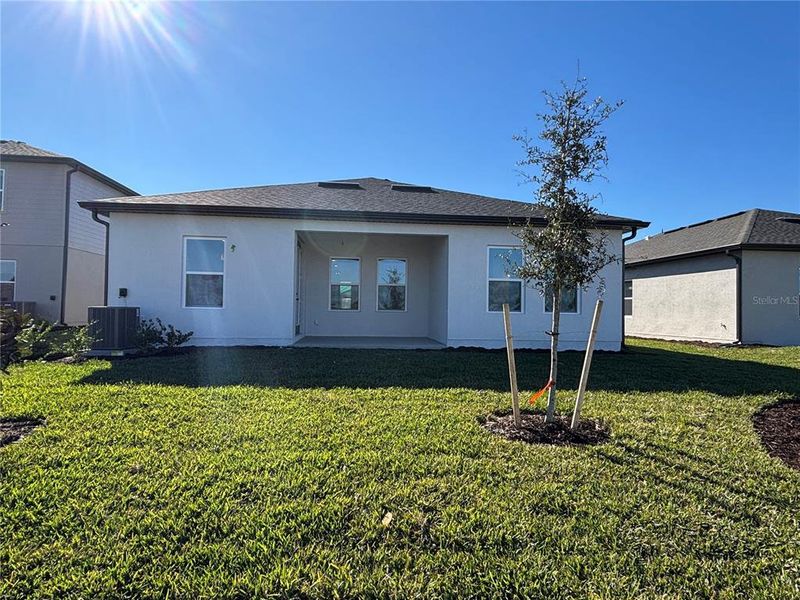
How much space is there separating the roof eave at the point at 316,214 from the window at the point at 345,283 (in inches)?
119

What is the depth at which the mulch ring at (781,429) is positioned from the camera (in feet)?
12.6

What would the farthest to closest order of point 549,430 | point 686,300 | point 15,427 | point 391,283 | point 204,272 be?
point 686,300 → point 391,283 → point 204,272 → point 549,430 → point 15,427

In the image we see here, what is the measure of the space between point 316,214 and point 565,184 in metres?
6.26

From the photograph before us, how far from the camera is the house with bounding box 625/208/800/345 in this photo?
13.3m

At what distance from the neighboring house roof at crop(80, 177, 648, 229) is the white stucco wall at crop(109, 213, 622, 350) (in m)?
0.25

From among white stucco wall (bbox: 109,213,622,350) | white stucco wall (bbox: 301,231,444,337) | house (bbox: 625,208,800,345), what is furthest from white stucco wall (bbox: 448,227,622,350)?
house (bbox: 625,208,800,345)

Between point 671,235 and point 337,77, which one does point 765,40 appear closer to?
point 337,77

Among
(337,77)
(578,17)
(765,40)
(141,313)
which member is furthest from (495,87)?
(141,313)

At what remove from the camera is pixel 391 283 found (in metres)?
12.8

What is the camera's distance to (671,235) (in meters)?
19.3

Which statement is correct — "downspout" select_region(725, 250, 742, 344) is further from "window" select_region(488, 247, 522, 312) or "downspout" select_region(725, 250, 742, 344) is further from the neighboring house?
the neighboring house

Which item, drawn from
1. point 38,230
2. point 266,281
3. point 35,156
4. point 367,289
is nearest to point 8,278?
point 38,230

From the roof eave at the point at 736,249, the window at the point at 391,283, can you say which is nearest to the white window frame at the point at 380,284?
the window at the point at 391,283

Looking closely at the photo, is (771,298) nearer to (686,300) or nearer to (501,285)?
(686,300)
